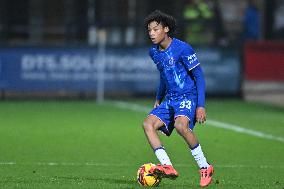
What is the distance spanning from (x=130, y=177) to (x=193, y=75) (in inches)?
60.7

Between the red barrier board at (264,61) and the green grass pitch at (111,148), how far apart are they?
302cm

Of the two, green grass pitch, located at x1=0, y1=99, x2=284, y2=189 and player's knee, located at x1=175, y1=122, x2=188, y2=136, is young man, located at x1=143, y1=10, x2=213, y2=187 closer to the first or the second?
player's knee, located at x1=175, y1=122, x2=188, y2=136

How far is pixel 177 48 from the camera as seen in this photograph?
10.9 m

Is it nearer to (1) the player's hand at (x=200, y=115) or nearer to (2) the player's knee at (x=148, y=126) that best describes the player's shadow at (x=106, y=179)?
(2) the player's knee at (x=148, y=126)

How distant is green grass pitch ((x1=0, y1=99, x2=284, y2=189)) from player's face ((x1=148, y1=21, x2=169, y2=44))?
1.49 m

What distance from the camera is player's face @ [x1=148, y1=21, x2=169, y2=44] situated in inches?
428

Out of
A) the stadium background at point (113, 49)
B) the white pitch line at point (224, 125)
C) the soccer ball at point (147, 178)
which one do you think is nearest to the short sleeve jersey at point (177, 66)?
the soccer ball at point (147, 178)

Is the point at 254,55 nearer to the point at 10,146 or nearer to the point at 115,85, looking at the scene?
the point at 115,85

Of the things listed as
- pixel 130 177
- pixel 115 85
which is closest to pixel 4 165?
pixel 130 177

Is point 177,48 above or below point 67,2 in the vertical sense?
above

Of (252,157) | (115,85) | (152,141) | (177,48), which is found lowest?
(115,85)

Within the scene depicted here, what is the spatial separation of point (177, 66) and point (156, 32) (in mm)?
409

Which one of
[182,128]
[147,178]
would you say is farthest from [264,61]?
[147,178]

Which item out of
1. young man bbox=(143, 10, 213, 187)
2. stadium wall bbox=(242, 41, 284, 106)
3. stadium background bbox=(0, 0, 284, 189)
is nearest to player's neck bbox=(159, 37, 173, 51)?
young man bbox=(143, 10, 213, 187)
